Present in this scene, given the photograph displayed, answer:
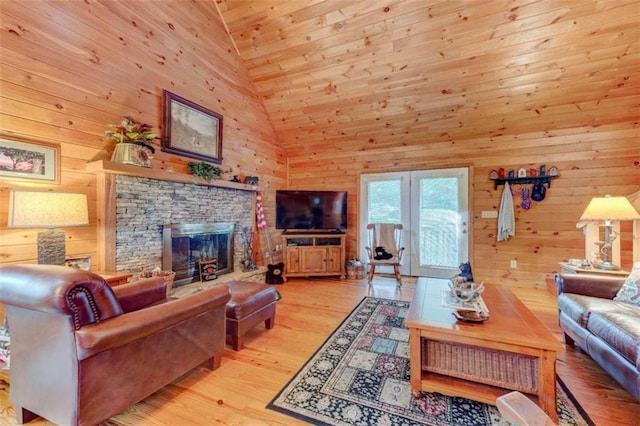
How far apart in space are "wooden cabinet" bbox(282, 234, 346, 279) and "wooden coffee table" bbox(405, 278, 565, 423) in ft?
9.61

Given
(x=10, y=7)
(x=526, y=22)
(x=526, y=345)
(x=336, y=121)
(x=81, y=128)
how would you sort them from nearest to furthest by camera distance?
1. (x=526, y=345)
2. (x=10, y=7)
3. (x=81, y=128)
4. (x=526, y=22)
5. (x=336, y=121)

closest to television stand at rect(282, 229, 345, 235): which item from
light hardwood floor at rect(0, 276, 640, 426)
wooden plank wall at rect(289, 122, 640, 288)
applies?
wooden plank wall at rect(289, 122, 640, 288)

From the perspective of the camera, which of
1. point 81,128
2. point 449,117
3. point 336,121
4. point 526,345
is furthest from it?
point 336,121

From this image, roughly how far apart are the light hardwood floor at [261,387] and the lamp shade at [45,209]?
3.52 feet

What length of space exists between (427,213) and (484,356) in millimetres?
3284

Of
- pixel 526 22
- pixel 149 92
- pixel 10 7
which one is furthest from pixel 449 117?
pixel 10 7

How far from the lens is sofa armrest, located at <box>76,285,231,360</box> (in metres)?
1.27

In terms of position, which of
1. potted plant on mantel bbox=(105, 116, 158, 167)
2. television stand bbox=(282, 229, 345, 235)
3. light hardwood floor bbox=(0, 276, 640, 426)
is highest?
potted plant on mantel bbox=(105, 116, 158, 167)

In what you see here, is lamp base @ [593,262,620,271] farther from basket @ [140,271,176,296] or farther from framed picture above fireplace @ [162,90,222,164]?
framed picture above fireplace @ [162,90,222,164]

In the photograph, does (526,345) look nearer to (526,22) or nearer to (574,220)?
(526,22)

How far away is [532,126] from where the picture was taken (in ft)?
13.3

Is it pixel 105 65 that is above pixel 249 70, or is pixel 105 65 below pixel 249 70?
below

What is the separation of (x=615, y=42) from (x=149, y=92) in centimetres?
495

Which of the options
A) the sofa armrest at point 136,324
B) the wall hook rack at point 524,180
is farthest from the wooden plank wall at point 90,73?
the wall hook rack at point 524,180
